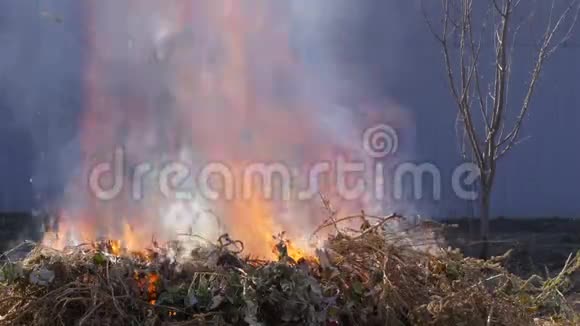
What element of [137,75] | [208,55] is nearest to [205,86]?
[208,55]

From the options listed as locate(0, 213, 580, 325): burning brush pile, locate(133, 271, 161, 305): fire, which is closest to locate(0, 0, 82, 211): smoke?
locate(0, 213, 580, 325): burning brush pile

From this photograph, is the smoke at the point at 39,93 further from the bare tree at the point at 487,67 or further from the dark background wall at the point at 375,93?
the bare tree at the point at 487,67

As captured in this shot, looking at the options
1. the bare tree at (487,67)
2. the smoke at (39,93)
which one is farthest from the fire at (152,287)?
the smoke at (39,93)

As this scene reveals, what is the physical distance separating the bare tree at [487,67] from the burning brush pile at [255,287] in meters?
3.78

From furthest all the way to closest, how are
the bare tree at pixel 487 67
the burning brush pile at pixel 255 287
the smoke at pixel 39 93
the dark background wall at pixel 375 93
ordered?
the dark background wall at pixel 375 93, the smoke at pixel 39 93, the bare tree at pixel 487 67, the burning brush pile at pixel 255 287

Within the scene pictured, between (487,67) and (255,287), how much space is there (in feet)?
24.0

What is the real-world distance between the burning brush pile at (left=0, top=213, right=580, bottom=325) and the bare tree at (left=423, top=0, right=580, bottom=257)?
3779 millimetres

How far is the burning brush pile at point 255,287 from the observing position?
320cm

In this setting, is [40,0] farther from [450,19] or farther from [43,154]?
[450,19]

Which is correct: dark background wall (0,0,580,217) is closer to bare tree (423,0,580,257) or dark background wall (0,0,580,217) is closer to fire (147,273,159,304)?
bare tree (423,0,580,257)

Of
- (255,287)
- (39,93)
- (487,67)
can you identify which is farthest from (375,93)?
(255,287)

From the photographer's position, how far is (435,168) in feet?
33.5

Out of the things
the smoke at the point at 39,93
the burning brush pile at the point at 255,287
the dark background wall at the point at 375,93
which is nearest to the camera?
the burning brush pile at the point at 255,287

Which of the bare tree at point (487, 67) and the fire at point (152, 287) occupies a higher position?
the bare tree at point (487, 67)
